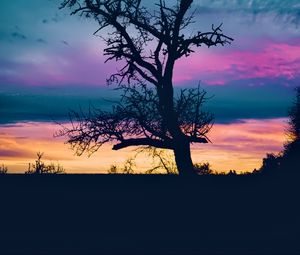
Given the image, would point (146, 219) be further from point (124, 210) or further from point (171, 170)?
point (171, 170)

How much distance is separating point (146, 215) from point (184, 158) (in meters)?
3.00

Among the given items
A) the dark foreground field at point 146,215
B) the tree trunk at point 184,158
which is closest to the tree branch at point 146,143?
the tree trunk at point 184,158

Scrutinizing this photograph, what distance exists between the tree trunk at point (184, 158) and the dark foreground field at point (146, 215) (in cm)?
54

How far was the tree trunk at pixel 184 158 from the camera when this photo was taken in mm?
18688

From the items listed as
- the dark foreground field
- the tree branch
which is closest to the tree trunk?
the tree branch

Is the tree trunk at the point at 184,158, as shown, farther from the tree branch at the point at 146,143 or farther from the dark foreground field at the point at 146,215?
the dark foreground field at the point at 146,215

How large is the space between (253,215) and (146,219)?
3.46 meters

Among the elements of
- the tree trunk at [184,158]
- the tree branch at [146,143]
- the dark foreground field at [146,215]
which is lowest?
the dark foreground field at [146,215]

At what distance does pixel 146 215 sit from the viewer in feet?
54.3

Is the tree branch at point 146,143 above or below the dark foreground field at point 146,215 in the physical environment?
above

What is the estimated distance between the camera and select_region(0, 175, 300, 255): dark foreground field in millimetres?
14703

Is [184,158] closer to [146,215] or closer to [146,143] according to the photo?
[146,143]

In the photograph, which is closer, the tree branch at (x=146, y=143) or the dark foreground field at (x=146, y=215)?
the dark foreground field at (x=146, y=215)

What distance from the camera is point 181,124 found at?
18.8 m
